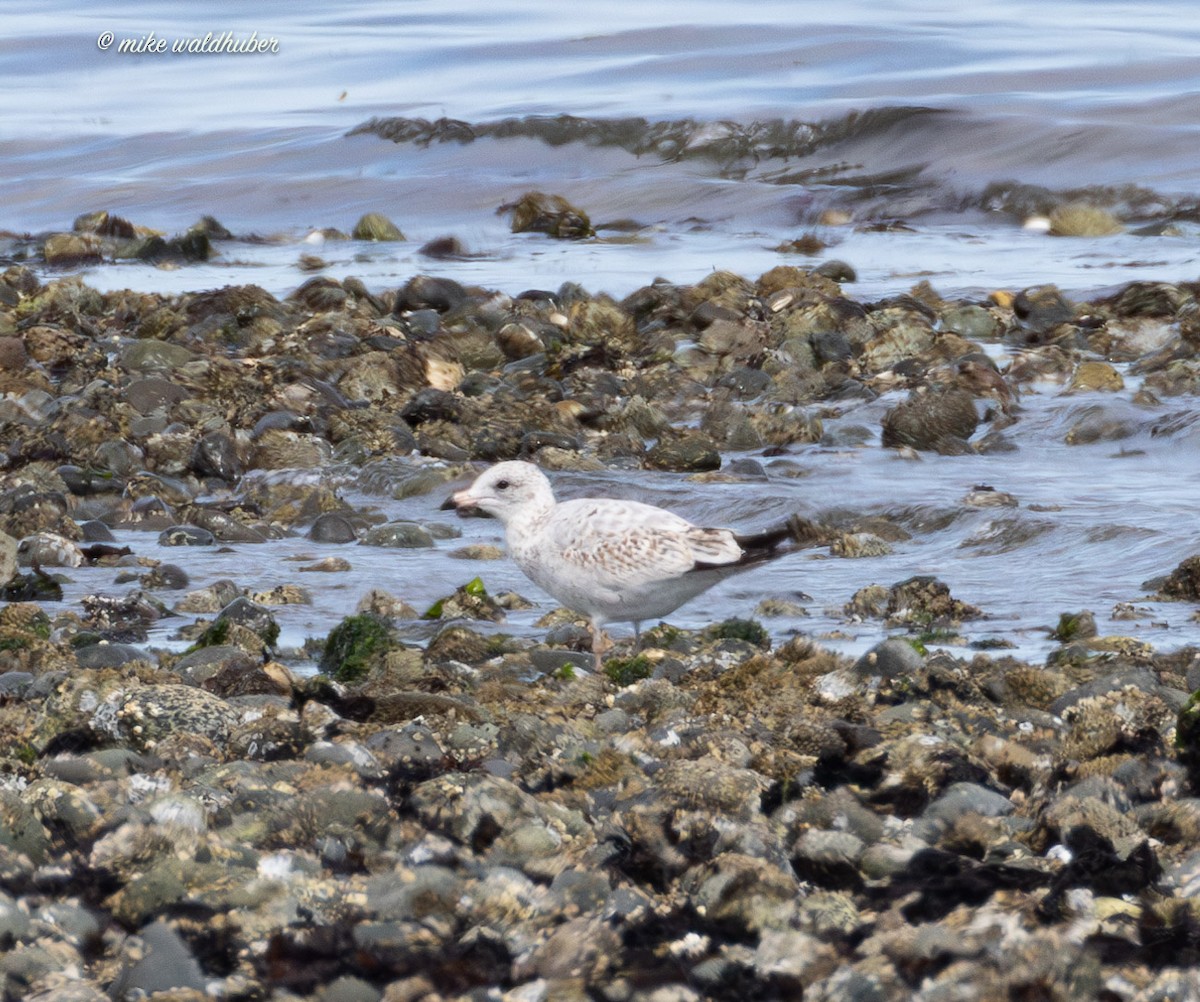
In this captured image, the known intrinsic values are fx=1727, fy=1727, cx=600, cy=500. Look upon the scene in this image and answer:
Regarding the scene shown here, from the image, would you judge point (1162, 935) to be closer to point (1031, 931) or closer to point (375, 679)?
point (1031, 931)

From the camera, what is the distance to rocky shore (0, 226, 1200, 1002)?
327 centimetres

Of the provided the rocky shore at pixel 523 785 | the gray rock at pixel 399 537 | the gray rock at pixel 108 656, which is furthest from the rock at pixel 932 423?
the gray rock at pixel 108 656

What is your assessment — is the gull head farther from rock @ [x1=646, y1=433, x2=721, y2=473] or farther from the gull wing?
rock @ [x1=646, y1=433, x2=721, y2=473]

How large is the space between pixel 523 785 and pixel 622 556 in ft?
5.12

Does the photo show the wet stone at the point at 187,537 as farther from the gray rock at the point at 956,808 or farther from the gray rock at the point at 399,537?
the gray rock at the point at 956,808

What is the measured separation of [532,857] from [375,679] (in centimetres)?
190

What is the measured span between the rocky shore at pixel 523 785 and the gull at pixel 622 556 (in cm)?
19

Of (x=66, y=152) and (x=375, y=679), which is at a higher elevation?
(x=66, y=152)

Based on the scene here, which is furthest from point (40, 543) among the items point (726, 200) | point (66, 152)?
point (66, 152)

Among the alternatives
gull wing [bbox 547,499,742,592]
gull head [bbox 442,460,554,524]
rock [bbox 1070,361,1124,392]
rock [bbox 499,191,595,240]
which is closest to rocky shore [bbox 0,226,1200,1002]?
gull wing [bbox 547,499,742,592]

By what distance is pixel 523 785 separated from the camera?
13.8 feet

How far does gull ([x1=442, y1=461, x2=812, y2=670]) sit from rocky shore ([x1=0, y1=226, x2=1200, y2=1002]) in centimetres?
19

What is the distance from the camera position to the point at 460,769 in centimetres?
429

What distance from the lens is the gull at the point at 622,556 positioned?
569 centimetres
